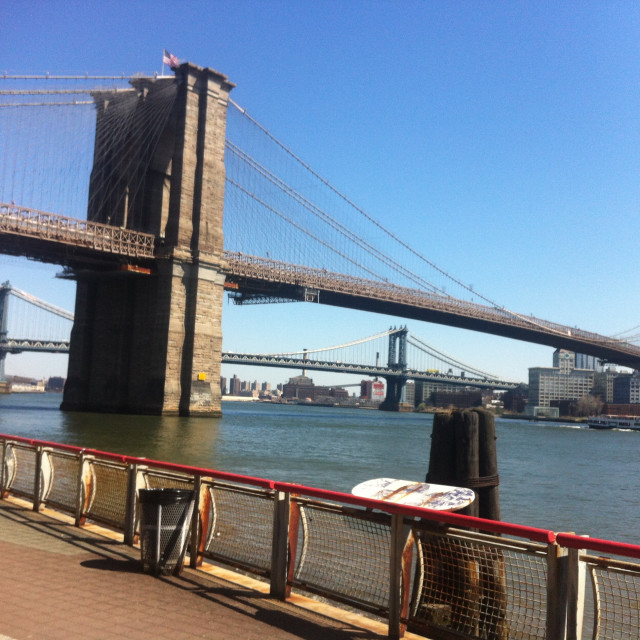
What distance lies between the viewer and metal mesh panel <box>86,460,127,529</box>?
7382mm

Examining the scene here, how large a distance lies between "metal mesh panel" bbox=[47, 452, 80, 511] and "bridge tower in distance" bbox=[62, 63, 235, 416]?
118 feet

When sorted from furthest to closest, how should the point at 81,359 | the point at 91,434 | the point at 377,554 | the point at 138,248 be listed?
the point at 81,359, the point at 138,248, the point at 91,434, the point at 377,554

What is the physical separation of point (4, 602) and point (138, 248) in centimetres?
4296

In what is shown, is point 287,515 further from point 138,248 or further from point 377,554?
point 138,248

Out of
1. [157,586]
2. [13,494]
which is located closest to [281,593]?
[157,586]

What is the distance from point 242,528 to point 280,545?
0.72m

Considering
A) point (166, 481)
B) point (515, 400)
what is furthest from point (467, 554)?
point (515, 400)

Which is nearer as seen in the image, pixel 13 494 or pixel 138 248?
pixel 13 494

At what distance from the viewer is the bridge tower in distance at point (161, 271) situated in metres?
45.6

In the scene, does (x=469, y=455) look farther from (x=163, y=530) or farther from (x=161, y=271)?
(x=161, y=271)

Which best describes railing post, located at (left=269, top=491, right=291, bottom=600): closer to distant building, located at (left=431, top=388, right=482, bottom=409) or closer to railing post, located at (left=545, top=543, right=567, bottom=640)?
railing post, located at (left=545, top=543, right=567, bottom=640)

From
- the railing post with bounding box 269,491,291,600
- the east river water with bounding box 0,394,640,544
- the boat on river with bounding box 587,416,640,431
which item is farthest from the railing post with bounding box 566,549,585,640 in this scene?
the boat on river with bounding box 587,416,640,431

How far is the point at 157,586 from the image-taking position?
5523mm

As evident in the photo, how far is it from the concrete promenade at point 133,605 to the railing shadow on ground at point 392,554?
0.16 metres
